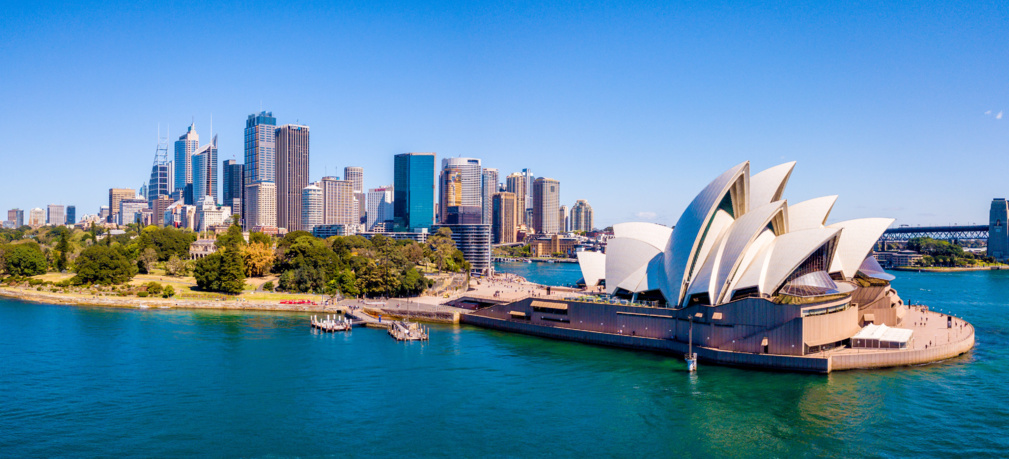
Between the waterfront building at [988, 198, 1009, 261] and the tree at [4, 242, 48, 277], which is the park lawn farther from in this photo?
the waterfront building at [988, 198, 1009, 261]

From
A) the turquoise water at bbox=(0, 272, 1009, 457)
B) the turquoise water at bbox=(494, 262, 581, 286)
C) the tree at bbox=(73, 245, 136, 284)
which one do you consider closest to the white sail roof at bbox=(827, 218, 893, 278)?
the turquoise water at bbox=(0, 272, 1009, 457)

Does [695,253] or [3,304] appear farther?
[3,304]

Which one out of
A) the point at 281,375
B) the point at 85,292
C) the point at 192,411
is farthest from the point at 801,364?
the point at 85,292

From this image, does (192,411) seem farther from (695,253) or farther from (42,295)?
(42,295)

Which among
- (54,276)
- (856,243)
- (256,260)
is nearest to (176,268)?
(256,260)

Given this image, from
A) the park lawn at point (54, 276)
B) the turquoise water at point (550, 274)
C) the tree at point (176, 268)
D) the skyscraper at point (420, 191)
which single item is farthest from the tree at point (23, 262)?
the skyscraper at point (420, 191)

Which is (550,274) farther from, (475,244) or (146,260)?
(146,260)
